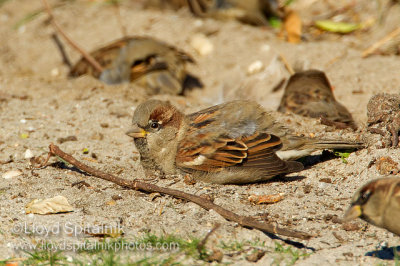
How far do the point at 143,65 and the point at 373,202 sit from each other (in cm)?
467

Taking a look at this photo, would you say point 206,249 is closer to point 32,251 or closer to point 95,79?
point 32,251

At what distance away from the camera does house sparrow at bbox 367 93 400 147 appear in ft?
15.0

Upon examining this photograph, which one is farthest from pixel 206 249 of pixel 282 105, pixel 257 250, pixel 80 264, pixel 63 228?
pixel 282 105

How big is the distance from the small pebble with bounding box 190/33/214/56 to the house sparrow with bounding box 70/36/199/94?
727 millimetres

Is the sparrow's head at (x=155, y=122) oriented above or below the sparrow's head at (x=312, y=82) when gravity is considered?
below

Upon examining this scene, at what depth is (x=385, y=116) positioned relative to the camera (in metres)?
4.62

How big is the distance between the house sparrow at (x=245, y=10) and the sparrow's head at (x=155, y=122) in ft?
13.4

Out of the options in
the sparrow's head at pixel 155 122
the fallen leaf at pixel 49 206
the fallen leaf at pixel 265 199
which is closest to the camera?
the fallen leaf at pixel 49 206

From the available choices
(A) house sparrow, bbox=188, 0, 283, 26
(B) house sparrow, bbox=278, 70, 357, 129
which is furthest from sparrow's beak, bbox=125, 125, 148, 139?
(A) house sparrow, bbox=188, 0, 283, 26

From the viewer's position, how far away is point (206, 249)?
3.39 meters

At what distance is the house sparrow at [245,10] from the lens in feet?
27.3

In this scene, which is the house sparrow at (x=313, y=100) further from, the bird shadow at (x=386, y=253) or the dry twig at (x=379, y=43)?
the bird shadow at (x=386, y=253)

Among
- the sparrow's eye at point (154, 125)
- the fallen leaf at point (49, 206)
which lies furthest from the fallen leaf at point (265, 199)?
the fallen leaf at point (49, 206)

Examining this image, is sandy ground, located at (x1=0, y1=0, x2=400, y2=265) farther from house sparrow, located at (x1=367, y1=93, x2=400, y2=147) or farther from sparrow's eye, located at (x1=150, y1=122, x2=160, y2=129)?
sparrow's eye, located at (x1=150, y1=122, x2=160, y2=129)
